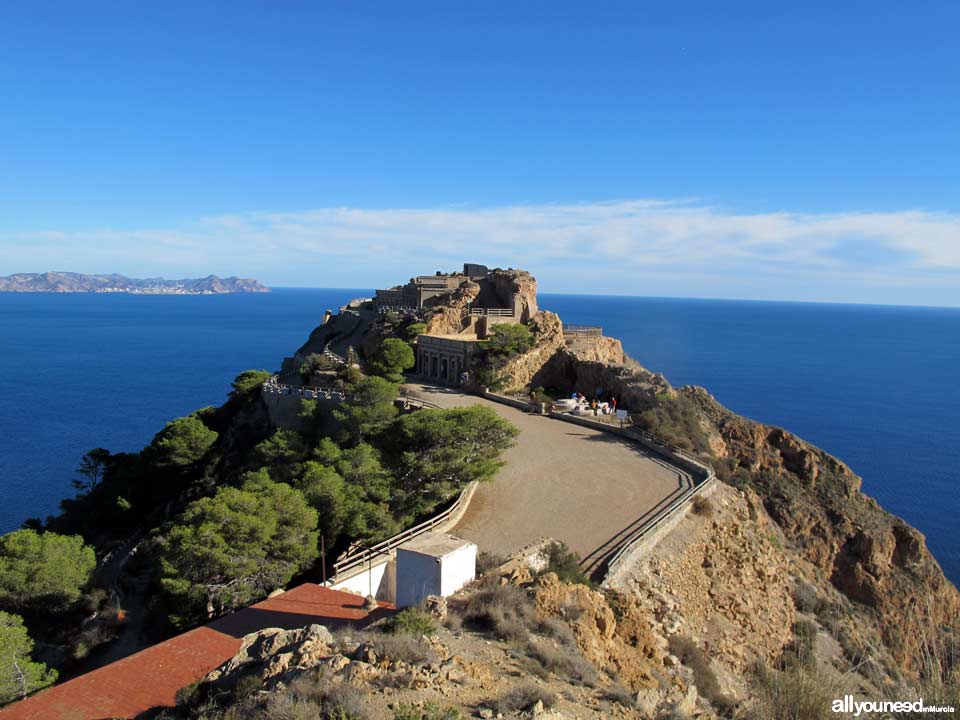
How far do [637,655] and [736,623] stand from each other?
639 cm

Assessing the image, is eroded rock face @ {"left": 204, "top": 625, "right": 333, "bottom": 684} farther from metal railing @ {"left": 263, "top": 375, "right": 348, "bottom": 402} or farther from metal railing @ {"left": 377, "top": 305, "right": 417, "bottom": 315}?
metal railing @ {"left": 377, "top": 305, "right": 417, "bottom": 315}

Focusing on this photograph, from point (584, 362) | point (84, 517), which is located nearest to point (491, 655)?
point (584, 362)

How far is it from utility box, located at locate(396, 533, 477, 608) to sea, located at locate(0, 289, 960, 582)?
31.9 metres

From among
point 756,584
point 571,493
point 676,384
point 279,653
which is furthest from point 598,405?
point 676,384

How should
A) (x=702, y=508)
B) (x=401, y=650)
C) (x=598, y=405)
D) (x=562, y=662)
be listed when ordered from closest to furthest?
(x=401, y=650) < (x=562, y=662) < (x=702, y=508) < (x=598, y=405)

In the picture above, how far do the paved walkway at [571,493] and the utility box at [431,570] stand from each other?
14.7 feet

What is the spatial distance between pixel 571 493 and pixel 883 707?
14.4 meters

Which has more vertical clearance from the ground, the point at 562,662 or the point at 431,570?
the point at 431,570

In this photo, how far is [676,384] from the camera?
81.9m

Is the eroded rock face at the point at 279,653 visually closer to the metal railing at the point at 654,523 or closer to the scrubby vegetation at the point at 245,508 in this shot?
the scrubby vegetation at the point at 245,508

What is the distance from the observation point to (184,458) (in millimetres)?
34062

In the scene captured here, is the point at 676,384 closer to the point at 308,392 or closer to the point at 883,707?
the point at 308,392

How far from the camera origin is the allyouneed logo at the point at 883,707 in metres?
6.64

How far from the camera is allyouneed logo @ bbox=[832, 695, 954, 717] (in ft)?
21.8
